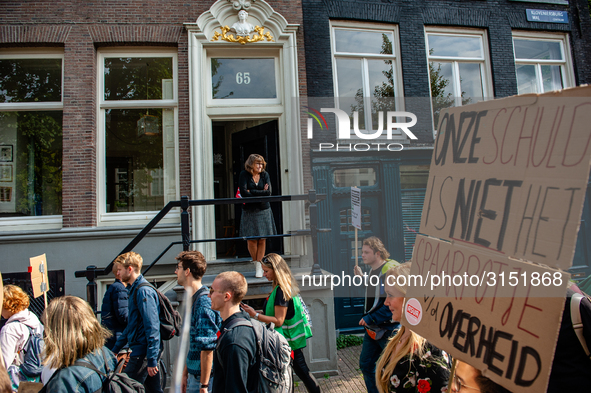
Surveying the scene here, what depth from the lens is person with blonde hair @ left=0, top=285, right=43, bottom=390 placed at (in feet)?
10.6

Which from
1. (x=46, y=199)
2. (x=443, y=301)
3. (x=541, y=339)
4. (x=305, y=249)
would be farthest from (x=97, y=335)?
(x=46, y=199)

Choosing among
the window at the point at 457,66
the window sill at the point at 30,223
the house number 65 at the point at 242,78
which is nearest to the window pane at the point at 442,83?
the window at the point at 457,66

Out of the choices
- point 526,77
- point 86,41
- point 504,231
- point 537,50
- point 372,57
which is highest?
point 537,50

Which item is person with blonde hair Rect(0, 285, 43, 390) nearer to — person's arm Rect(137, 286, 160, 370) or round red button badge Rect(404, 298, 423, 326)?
person's arm Rect(137, 286, 160, 370)

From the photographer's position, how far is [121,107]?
6.99m

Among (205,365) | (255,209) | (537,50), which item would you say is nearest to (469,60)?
(537,50)

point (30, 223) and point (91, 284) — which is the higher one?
point (30, 223)

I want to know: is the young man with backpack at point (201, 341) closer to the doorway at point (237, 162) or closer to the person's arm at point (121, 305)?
the person's arm at point (121, 305)

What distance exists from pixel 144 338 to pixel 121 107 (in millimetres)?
5109

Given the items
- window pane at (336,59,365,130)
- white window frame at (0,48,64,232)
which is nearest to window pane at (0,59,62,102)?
white window frame at (0,48,64,232)

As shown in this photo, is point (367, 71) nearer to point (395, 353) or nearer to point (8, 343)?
point (395, 353)

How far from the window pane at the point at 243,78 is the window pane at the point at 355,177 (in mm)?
2005

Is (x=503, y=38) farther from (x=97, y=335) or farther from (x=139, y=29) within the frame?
(x=97, y=335)

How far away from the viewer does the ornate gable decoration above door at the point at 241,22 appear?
687 cm
